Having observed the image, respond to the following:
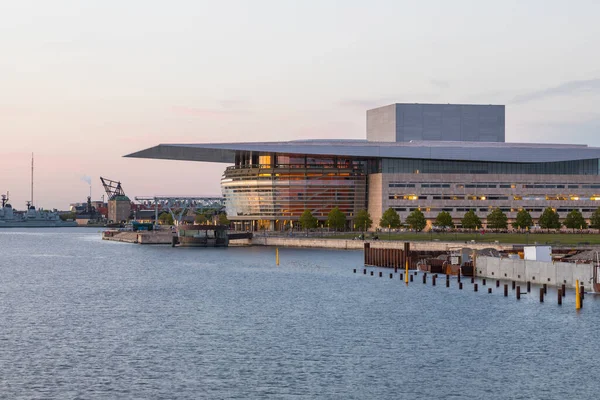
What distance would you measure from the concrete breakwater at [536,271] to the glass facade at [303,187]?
110 metres

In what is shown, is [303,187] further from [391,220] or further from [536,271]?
[536,271]

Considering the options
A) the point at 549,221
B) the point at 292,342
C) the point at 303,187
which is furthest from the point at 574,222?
the point at 292,342

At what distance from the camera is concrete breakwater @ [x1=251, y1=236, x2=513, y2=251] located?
97.9 m

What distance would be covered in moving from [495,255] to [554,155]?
341ft

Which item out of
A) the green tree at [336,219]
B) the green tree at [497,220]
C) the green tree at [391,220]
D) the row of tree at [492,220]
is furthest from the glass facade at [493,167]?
the green tree at [497,220]

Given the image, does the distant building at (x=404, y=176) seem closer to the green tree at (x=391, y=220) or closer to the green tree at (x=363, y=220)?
the green tree at (x=363, y=220)

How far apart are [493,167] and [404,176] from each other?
1732cm

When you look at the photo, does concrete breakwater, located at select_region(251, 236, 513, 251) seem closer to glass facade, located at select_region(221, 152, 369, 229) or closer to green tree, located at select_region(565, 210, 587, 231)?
glass facade, located at select_region(221, 152, 369, 229)

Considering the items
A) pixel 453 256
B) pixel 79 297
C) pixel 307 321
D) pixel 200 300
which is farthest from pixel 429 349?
pixel 453 256

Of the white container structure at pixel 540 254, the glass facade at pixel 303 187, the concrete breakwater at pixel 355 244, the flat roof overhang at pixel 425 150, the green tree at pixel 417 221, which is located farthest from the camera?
the glass facade at pixel 303 187

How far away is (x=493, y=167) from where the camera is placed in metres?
176

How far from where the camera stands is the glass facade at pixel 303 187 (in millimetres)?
182750

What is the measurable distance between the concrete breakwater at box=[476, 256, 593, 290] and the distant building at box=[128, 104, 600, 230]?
10163 cm

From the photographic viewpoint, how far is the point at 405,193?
174 meters
